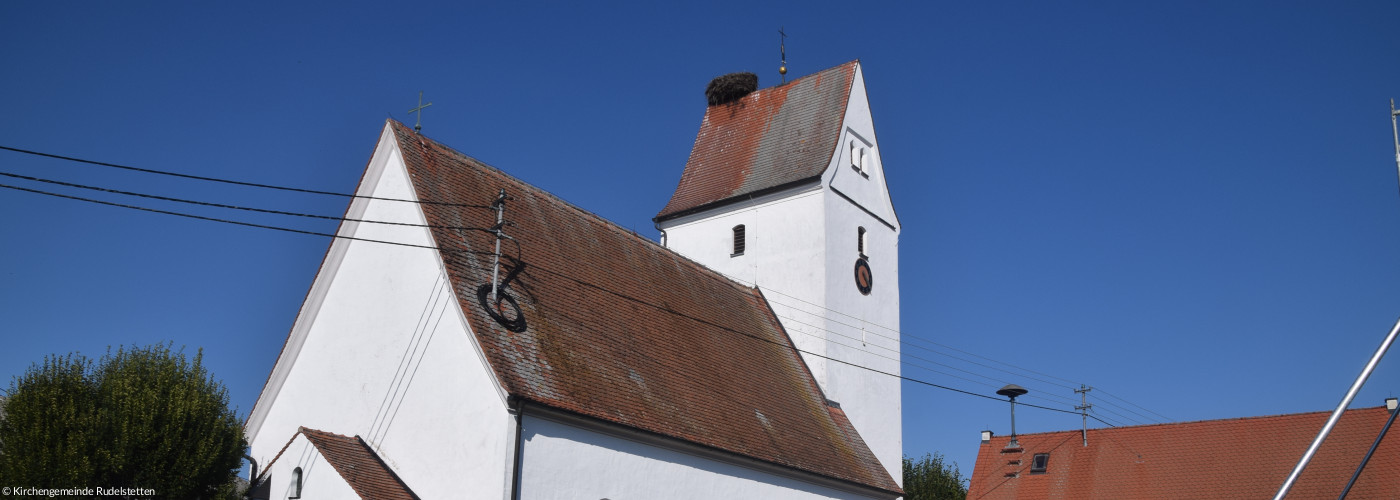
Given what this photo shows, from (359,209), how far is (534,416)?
17.9 feet

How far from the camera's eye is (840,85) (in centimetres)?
3009

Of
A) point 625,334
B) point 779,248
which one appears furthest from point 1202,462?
point 625,334

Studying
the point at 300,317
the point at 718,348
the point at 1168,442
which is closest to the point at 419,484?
the point at 300,317

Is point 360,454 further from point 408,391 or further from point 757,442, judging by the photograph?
point 757,442

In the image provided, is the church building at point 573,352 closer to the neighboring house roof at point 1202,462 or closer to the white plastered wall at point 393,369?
the white plastered wall at point 393,369

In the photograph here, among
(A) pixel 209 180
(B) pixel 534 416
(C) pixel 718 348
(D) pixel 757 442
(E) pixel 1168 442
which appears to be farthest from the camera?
(E) pixel 1168 442

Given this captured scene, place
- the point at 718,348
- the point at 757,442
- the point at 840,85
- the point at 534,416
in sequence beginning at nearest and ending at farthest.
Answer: the point at 534,416
the point at 757,442
the point at 718,348
the point at 840,85

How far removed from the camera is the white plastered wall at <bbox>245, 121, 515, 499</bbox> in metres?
16.2

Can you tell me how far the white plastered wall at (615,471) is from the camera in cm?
1645

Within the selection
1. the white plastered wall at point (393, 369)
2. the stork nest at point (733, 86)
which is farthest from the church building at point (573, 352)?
the stork nest at point (733, 86)

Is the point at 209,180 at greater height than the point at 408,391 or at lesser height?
greater

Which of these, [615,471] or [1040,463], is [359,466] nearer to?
[615,471]

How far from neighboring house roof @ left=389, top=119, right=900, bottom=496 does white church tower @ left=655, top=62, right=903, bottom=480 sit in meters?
1.06

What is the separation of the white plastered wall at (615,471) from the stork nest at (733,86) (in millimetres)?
14190
